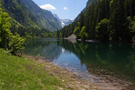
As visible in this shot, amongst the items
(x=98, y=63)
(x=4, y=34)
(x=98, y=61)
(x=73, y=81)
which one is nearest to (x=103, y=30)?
(x=98, y=61)

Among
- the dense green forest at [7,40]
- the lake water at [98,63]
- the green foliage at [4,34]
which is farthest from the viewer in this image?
the green foliage at [4,34]

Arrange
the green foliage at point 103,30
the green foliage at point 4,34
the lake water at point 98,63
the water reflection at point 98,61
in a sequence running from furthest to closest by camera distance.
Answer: the green foliage at point 103,30
the green foliage at point 4,34
the water reflection at point 98,61
the lake water at point 98,63

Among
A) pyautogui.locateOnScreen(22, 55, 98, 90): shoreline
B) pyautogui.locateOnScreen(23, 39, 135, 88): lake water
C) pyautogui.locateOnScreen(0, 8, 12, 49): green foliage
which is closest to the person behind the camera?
pyautogui.locateOnScreen(22, 55, 98, 90): shoreline

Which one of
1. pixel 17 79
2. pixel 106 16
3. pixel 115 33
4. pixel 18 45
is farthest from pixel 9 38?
pixel 106 16

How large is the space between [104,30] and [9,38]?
79.7 meters

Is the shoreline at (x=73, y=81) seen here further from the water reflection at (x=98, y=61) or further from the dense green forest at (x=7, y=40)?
the dense green forest at (x=7, y=40)

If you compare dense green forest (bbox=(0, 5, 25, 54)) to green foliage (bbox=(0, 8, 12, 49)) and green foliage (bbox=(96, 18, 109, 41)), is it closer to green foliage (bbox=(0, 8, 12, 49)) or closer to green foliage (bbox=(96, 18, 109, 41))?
green foliage (bbox=(0, 8, 12, 49))

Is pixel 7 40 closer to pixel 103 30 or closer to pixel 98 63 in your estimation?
pixel 98 63

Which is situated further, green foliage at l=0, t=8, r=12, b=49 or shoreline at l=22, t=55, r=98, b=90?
green foliage at l=0, t=8, r=12, b=49

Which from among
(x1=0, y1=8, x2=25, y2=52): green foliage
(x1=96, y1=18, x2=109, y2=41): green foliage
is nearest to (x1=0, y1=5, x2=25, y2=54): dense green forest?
(x1=0, y1=8, x2=25, y2=52): green foliage

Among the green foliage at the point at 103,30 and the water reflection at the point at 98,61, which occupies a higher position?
the green foliage at the point at 103,30

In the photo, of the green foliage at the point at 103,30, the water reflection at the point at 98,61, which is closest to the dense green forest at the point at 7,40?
the water reflection at the point at 98,61

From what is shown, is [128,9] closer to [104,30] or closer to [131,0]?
[131,0]

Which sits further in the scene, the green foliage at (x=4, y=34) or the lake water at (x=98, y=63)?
the green foliage at (x=4, y=34)
